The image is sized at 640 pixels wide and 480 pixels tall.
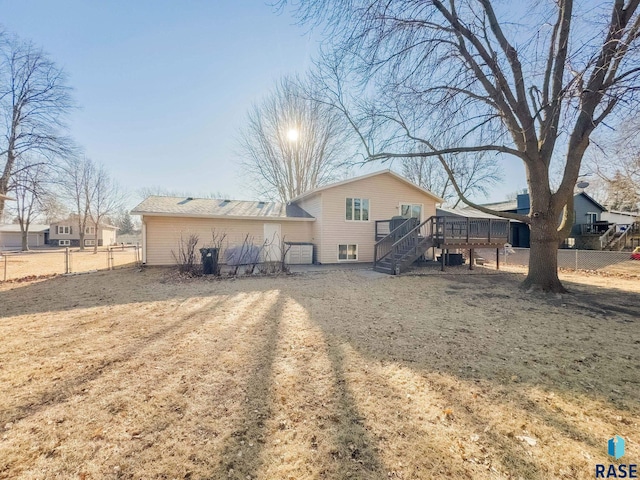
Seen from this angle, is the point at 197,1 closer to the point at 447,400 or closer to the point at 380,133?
the point at 380,133

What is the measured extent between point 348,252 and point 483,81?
8753 millimetres

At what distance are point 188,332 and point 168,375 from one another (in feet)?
4.61

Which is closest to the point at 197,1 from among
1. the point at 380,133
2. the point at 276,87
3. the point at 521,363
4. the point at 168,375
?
the point at 380,133

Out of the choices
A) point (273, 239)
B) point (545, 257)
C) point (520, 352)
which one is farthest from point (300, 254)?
point (520, 352)

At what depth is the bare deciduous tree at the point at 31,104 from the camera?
1511 centimetres

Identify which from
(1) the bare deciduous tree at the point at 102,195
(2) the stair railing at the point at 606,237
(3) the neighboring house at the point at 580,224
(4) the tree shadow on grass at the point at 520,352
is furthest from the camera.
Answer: (1) the bare deciduous tree at the point at 102,195

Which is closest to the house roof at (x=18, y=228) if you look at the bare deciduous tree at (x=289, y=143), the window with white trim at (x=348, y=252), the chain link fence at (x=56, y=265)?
the chain link fence at (x=56, y=265)

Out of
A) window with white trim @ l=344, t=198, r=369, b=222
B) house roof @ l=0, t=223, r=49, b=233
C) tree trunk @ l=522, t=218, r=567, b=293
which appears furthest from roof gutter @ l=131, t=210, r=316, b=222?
house roof @ l=0, t=223, r=49, b=233

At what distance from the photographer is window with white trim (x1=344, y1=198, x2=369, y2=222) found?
13.7m

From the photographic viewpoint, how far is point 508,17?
7391 millimetres

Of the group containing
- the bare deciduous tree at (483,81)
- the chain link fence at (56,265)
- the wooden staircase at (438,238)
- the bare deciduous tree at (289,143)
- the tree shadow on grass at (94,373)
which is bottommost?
the tree shadow on grass at (94,373)

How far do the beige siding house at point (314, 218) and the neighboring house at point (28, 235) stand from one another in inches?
1681

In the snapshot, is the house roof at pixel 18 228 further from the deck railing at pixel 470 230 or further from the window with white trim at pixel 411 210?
the deck railing at pixel 470 230

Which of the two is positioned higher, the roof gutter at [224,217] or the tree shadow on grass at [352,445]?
the roof gutter at [224,217]
